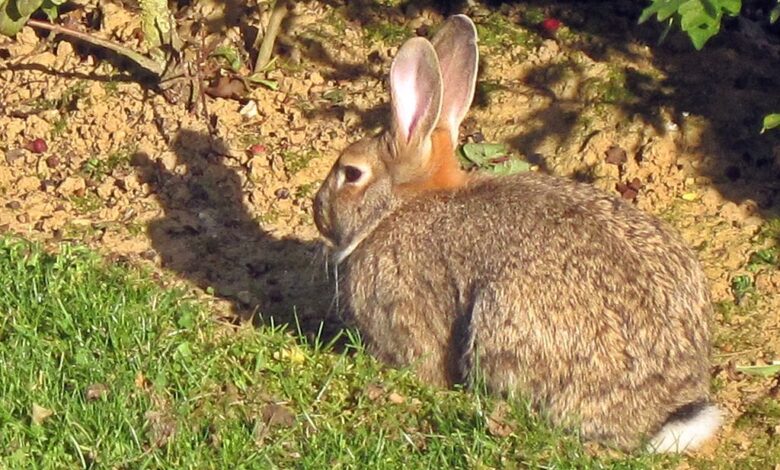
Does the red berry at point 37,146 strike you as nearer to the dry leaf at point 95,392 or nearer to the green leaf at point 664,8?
the dry leaf at point 95,392

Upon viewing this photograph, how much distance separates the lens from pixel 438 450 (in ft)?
16.3

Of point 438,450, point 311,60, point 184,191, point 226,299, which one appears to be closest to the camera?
point 438,450

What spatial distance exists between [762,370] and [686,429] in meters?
0.86

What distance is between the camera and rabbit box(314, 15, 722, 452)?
5152 millimetres

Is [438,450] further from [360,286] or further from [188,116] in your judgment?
[188,116]

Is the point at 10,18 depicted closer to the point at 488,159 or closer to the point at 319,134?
the point at 319,134

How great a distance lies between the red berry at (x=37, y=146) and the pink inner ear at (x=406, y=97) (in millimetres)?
2250

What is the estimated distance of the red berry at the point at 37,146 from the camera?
7.19m

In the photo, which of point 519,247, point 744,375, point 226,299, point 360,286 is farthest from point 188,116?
point 744,375

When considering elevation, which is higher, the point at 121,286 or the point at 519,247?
the point at 519,247

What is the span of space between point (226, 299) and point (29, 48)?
7.92ft

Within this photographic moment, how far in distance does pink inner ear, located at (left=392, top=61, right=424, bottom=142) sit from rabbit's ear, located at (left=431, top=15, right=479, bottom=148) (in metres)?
0.20

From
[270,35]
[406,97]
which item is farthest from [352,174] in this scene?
[270,35]

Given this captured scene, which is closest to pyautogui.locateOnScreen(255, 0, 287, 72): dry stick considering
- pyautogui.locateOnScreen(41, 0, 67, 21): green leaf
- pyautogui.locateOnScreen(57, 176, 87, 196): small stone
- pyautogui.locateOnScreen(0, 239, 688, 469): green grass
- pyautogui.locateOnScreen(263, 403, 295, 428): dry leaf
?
pyautogui.locateOnScreen(41, 0, 67, 21): green leaf
